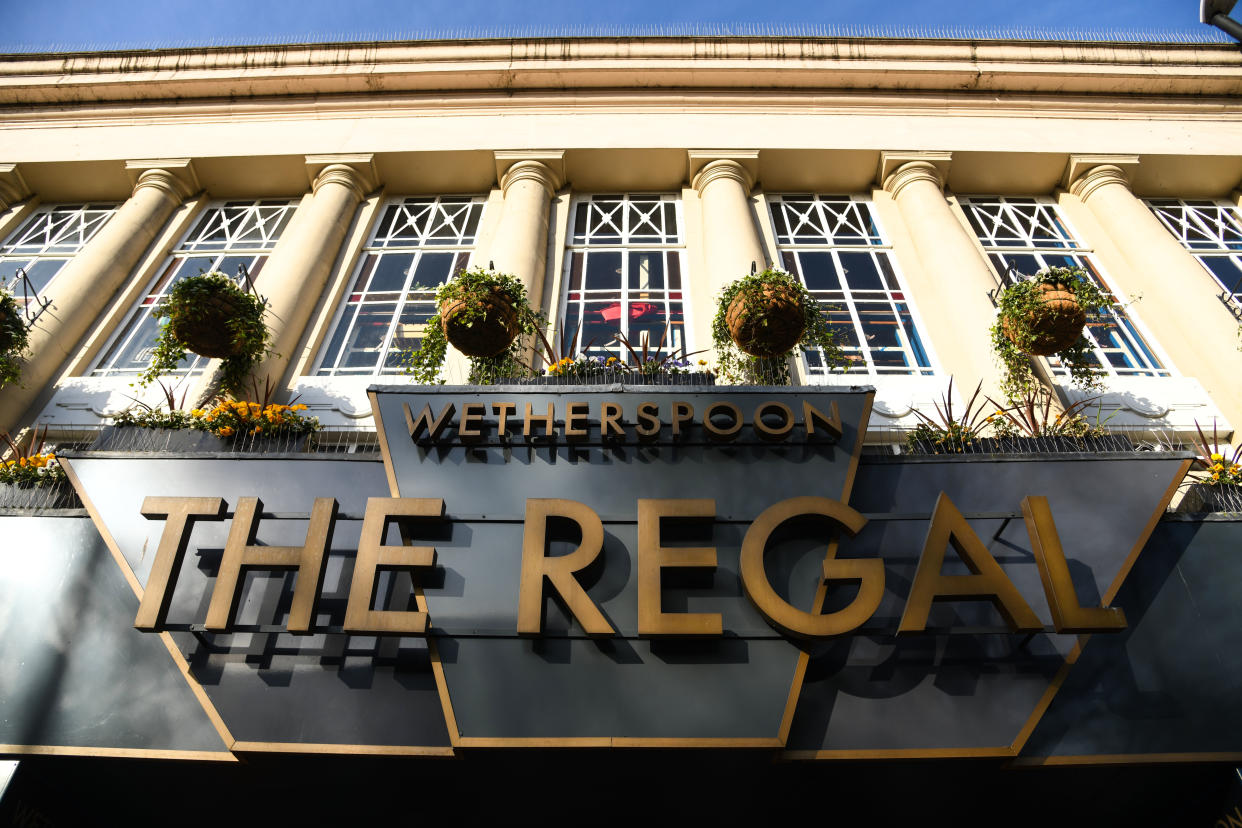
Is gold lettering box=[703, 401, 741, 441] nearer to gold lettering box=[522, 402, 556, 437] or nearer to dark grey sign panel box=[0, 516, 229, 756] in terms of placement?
gold lettering box=[522, 402, 556, 437]

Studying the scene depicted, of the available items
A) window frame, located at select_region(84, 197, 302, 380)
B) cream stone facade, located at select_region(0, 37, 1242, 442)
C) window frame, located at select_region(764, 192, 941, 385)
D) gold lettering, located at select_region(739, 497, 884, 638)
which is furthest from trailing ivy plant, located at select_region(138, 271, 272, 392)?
window frame, located at select_region(764, 192, 941, 385)

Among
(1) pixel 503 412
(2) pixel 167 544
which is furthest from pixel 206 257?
(1) pixel 503 412

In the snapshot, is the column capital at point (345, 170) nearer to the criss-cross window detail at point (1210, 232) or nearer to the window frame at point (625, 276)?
the window frame at point (625, 276)

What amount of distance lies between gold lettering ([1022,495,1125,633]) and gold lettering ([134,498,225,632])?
752 centimetres

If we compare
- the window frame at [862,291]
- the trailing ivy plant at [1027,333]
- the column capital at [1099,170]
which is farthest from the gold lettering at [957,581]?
the column capital at [1099,170]

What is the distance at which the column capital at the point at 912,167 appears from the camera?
1541cm

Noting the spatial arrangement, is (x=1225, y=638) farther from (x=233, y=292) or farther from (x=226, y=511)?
(x=233, y=292)

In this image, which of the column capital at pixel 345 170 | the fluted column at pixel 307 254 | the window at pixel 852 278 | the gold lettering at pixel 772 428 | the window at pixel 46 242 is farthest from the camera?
the column capital at pixel 345 170

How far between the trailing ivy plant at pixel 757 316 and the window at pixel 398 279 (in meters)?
4.97

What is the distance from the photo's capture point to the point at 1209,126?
1617 centimetres

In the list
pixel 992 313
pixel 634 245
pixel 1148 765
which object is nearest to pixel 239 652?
pixel 1148 765

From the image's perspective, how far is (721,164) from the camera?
1550cm

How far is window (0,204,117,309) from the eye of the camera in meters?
14.5

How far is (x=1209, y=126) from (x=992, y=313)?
8.45 m
